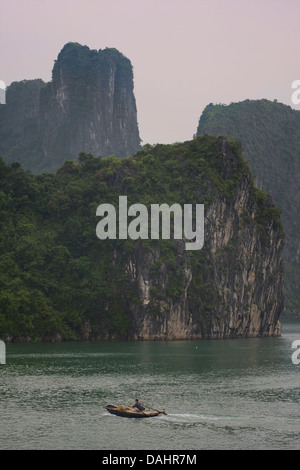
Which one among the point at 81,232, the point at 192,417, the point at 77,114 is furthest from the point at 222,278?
the point at 77,114

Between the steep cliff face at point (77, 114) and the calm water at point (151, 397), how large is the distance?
10012 centimetres

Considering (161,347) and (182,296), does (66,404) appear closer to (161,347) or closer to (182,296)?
(161,347)

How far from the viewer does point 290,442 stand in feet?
109

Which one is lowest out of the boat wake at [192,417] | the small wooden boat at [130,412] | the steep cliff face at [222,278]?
the boat wake at [192,417]

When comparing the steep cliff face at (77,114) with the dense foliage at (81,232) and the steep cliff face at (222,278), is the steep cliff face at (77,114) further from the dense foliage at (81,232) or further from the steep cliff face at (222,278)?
the steep cliff face at (222,278)

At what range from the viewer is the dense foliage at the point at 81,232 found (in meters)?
82.6

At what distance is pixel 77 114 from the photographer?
168500 millimetres

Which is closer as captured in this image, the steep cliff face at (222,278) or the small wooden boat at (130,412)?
the small wooden boat at (130,412)

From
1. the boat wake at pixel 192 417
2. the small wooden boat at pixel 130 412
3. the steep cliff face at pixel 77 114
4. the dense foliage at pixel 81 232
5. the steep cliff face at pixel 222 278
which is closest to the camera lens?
the boat wake at pixel 192 417

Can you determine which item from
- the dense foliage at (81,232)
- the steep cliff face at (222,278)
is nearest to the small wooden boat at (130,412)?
the dense foliage at (81,232)

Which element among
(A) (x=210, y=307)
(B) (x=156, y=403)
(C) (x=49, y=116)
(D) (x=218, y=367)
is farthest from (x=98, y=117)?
(B) (x=156, y=403)

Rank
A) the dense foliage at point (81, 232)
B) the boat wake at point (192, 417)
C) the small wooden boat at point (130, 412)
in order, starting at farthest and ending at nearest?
the dense foliage at point (81, 232) → the small wooden boat at point (130, 412) → the boat wake at point (192, 417)

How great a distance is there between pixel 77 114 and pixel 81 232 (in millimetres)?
80706

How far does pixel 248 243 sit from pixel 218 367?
41.1 meters
